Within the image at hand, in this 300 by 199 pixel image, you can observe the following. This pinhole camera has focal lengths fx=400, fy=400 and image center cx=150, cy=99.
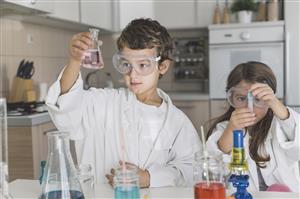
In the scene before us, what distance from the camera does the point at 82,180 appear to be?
39.2 inches

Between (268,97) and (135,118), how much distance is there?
483 mm

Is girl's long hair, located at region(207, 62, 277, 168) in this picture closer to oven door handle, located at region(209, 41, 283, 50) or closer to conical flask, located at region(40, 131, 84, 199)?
conical flask, located at region(40, 131, 84, 199)

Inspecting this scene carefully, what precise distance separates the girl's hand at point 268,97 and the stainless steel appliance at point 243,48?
7.24 ft

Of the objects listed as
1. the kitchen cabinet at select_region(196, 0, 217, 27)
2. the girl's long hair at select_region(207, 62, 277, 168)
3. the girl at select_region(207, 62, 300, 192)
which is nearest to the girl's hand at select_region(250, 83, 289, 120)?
the girl at select_region(207, 62, 300, 192)

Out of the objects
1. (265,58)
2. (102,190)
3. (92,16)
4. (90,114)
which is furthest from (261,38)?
(102,190)

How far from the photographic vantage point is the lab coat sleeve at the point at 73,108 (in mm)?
1165

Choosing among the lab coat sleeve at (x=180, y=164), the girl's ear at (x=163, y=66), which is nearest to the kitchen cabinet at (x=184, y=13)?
the girl's ear at (x=163, y=66)

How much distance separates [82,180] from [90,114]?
43cm

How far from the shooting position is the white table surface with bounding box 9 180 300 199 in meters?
1.02

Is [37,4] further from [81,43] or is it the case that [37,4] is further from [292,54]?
[292,54]

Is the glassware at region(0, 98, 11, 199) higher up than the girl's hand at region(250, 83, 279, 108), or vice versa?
the girl's hand at region(250, 83, 279, 108)

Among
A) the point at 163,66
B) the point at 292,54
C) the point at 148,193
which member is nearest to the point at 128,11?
the point at 292,54

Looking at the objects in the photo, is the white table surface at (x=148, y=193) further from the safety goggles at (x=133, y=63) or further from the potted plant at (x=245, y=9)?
the potted plant at (x=245, y=9)

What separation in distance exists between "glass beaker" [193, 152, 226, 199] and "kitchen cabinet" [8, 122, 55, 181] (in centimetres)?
152
